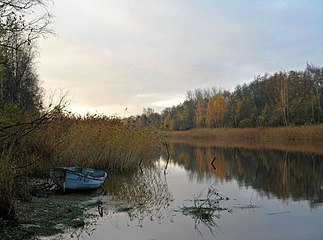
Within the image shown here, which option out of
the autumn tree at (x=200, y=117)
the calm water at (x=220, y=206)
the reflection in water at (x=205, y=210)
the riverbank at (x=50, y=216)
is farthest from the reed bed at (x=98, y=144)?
the autumn tree at (x=200, y=117)

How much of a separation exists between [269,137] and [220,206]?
4021cm

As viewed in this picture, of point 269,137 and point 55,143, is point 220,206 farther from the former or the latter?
point 269,137

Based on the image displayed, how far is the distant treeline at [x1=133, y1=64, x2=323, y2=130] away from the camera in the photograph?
52.6m

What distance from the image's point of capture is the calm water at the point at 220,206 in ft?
27.5

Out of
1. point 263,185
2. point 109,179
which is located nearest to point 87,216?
point 109,179

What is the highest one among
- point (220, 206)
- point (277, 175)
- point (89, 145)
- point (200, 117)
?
point (200, 117)

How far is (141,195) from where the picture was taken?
1273 cm

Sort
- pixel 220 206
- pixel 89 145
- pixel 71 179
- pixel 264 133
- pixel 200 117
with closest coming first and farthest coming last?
pixel 220 206 < pixel 71 179 < pixel 89 145 < pixel 264 133 < pixel 200 117

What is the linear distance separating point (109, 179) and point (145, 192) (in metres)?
2.89

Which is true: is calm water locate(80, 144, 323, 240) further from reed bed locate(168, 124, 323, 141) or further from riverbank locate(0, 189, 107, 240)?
reed bed locate(168, 124, 323, 141)

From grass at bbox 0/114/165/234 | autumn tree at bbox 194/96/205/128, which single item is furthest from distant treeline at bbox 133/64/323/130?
grass at bbox 0/114/165/234

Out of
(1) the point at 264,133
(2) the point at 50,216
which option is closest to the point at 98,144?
(2) the point at 50,216

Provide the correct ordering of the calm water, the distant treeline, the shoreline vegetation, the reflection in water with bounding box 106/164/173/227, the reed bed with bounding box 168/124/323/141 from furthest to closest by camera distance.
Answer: the distant treeline
the reed bed with bounding box 168/124/323/141
the shoreline vegetation
the reflection in water with bounding box 106/164/173/227
the calm water

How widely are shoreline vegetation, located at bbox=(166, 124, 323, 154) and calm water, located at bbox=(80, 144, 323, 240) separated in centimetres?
1464
